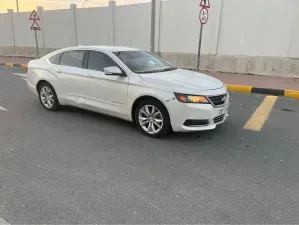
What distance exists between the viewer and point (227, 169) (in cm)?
387

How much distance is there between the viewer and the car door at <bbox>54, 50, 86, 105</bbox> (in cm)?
583

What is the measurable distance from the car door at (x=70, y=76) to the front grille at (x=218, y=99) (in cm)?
258

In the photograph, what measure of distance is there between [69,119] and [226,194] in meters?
3.73

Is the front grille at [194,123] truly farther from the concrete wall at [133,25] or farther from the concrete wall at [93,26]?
the concrete wall at [93,26]

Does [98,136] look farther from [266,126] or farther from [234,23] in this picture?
[234,23]

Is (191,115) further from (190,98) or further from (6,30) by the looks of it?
(6,30)

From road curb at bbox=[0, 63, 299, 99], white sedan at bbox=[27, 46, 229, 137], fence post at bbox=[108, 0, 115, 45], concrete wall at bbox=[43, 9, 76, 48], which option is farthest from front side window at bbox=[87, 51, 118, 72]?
concrete wall at bbox=[43, 9, 76, 48]

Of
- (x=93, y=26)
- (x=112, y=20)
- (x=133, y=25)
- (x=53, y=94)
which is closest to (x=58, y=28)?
(x=93, y=26)

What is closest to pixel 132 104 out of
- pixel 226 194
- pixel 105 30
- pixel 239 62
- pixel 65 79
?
pixel 65 79

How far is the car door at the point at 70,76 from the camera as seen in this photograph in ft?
19.1

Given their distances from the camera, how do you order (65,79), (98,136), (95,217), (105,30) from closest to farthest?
1. (95,217)
2. (98,136)
3. (65,79)
4. (105,30)

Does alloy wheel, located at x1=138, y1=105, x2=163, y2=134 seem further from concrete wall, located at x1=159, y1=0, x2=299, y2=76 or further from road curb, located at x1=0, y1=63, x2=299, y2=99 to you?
concrete wall, located at x1=159, y1=0, x2=299, y2=76

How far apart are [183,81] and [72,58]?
2556 mm

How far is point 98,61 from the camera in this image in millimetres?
5609
